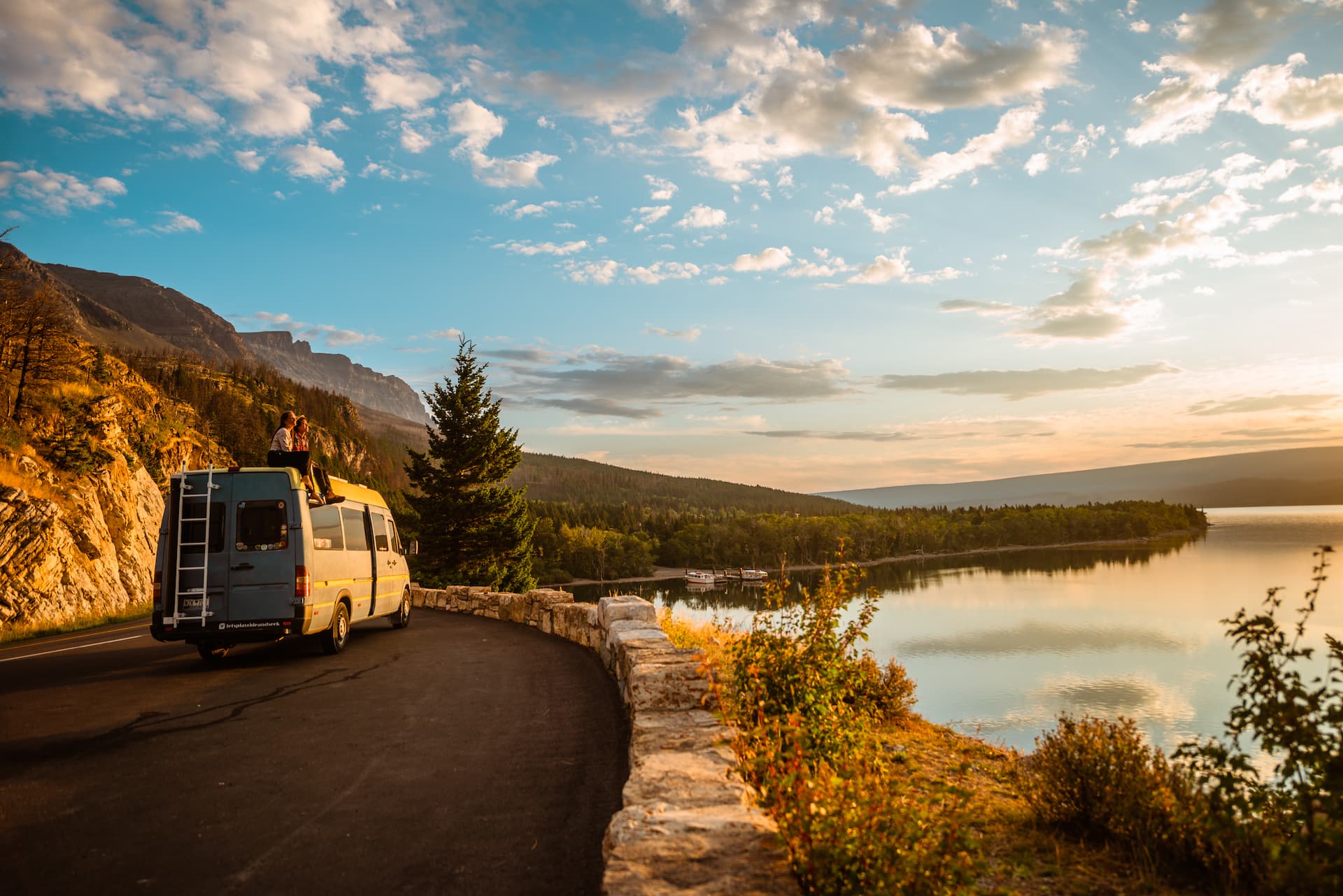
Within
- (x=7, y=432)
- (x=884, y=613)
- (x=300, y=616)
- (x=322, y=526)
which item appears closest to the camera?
(x=300, y=616)

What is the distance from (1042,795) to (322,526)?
11.3 meters

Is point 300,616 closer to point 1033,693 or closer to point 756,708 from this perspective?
point 756,708

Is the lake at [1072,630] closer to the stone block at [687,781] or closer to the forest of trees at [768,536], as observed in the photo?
the stone block at [687,781]

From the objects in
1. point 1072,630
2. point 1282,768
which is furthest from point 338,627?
point 1072,630

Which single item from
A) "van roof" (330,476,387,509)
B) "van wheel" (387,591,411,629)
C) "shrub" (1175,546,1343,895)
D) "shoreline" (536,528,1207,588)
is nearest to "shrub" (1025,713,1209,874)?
"shrub" (1175,546,1343,895)

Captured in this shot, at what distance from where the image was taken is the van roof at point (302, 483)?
11.3 meters

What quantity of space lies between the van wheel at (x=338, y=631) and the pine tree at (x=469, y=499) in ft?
84.1

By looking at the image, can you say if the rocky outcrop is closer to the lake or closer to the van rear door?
the van rear door

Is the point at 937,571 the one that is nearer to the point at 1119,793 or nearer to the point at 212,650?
the point at 212,650

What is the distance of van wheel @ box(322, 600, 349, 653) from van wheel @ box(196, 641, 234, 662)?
1490 mm

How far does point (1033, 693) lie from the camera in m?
42.5

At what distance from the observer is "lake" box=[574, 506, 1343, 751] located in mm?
37656

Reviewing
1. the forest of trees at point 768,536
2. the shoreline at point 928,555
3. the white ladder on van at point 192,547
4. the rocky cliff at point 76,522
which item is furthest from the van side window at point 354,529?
the shoreline at point 928,555

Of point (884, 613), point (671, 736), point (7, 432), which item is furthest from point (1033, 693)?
point (7, 432)
